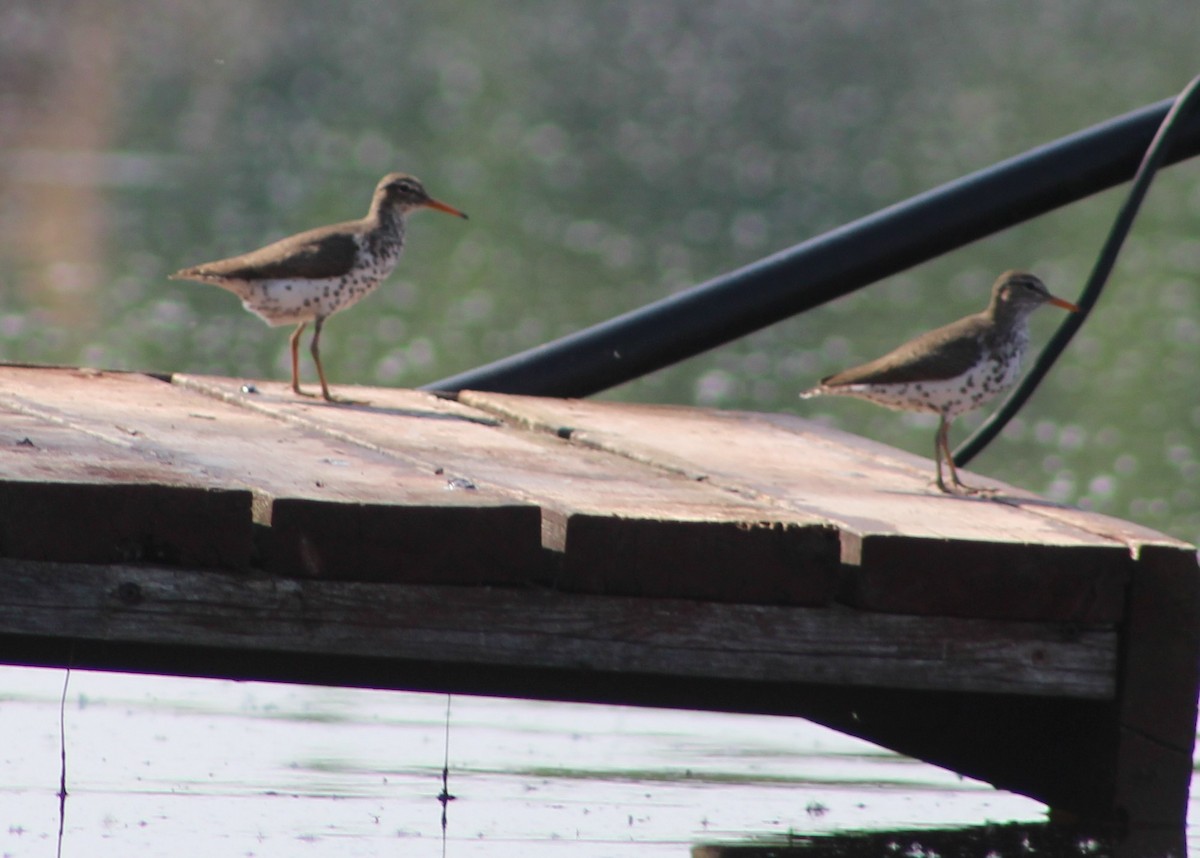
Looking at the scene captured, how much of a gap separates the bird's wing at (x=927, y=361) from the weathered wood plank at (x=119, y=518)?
2571 mm

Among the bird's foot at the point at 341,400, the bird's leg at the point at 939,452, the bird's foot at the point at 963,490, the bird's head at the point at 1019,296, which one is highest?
the bird's head at the point at 1019,296

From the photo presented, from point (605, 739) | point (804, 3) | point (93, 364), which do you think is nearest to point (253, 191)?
point (93, 364)

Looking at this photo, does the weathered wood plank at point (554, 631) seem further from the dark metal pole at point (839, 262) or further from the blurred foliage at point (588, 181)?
the blurred foliage at point (588, 181)

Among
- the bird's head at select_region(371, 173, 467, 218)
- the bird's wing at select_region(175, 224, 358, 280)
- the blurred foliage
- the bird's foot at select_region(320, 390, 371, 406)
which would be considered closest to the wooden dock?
the bird's foot at select_region(320, 390, 371, 406)

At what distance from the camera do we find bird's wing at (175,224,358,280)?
25.9ft

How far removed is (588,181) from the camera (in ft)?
106

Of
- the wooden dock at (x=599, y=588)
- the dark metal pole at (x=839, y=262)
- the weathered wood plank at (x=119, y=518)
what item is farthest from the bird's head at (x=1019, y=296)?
the weathered wood plank at (x=119, y=518)

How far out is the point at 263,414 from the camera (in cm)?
625

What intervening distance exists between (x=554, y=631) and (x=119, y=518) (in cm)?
104

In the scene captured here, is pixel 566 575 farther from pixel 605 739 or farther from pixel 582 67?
pixel 582 67

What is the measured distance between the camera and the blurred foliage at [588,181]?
18516 millimetres

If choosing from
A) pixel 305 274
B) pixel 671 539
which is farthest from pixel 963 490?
pixel 305 274

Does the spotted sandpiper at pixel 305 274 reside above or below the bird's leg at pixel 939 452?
above

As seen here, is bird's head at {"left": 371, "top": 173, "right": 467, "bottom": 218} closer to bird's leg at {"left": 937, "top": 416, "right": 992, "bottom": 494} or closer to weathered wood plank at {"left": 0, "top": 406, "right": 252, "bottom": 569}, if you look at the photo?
bird's leg at {"left": 937, "top": 416, "right": 992, "bottom": 494}
